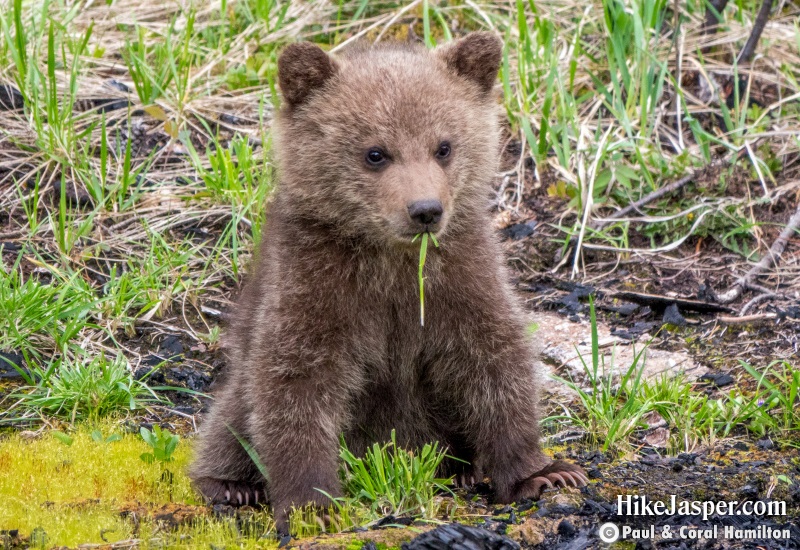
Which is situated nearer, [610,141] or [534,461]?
[534,461]

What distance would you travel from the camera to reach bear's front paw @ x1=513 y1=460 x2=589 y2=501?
177 inches

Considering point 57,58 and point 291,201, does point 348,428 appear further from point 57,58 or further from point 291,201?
point 57,58

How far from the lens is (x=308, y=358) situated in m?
4.40

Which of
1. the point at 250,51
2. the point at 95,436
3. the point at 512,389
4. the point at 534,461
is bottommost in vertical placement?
the point at 95,436

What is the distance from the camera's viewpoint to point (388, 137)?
4410 mm

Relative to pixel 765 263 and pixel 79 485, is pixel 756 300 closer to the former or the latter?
pixel 765 263

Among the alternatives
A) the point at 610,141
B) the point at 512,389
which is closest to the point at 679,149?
the point at 610,141

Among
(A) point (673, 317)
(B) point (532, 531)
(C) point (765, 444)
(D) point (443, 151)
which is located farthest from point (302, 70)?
(A) point (673, 317)

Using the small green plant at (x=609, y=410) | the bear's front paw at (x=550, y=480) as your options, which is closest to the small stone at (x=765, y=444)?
the small green plant at (x=609, y=410)

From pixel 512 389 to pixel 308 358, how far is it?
0.86m

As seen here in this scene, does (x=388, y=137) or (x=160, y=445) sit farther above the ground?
(x=388, y=137)

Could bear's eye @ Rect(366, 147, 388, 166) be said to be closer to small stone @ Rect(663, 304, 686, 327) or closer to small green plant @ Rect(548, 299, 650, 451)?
small green plant @ Rect(548, 299, 650, 451)

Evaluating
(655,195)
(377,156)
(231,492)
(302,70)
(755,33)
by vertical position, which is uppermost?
(302,70)

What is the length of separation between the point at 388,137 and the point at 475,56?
64 cm
